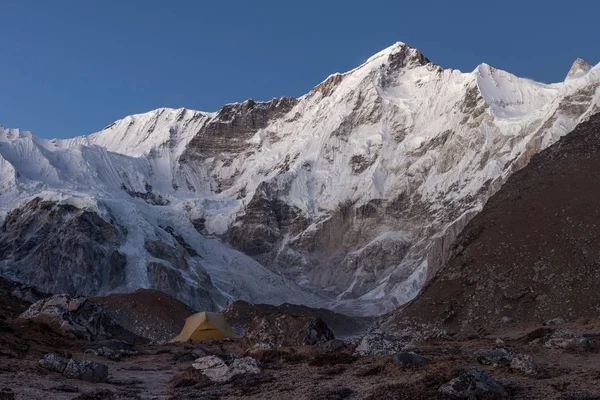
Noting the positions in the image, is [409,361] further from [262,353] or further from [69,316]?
[69,316]

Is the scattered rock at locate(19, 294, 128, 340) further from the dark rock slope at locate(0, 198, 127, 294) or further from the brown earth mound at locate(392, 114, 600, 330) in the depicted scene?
the dark rock slope at locate(0, 198, 127, 294)

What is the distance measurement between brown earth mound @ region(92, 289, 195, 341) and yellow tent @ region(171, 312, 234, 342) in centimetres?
1232

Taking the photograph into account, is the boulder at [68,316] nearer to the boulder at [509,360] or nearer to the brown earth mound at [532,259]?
the boulder at [509,360]

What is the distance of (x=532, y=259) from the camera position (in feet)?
187

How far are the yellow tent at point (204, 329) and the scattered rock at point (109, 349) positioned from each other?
20.7 m

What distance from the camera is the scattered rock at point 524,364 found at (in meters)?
19.0

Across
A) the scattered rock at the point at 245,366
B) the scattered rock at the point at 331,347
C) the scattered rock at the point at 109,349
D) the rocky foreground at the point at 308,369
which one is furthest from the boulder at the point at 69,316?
the scattered rock at the point at 331,347

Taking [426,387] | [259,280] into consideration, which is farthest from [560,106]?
[426,387]

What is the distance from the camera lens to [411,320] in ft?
197

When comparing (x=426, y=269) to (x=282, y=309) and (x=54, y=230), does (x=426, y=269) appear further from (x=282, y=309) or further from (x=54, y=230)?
(x=54, y=230)

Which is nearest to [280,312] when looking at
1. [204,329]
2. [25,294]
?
[204,329]

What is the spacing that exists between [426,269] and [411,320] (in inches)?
3978

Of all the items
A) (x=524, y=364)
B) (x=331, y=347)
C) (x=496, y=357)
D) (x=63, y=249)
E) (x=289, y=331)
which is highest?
(x=63, y=249)

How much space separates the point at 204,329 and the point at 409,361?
117 ft
